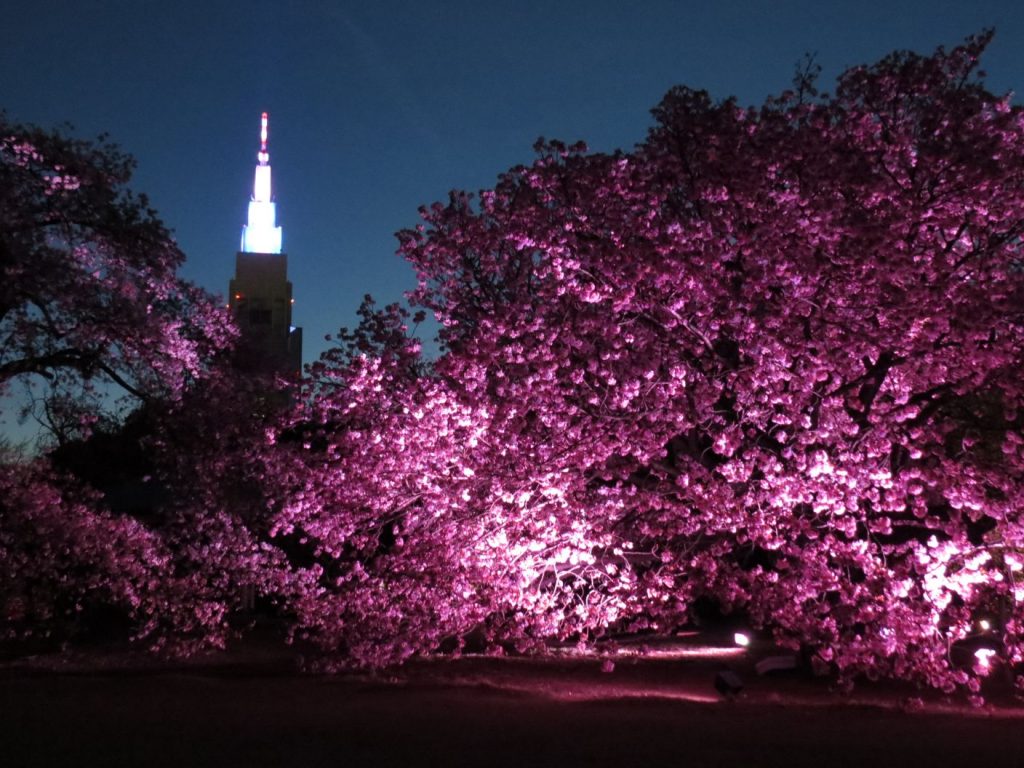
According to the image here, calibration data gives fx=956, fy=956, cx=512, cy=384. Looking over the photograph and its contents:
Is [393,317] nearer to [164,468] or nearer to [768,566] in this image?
[164,468]

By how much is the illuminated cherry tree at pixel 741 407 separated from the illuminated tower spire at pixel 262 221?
5051 cm

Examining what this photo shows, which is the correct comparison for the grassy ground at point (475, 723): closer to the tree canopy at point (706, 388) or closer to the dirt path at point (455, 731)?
the dirt path at point (455, 731)

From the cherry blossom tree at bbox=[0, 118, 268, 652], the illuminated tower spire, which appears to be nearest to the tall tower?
the illuminated tower spire

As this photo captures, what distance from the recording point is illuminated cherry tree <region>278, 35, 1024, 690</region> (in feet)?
33.2

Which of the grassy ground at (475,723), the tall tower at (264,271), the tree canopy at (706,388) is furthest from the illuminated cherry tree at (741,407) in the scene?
the tall tower at (264,271)

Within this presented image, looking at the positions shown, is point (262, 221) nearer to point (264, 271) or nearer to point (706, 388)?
point (264, 271)

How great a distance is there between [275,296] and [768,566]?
49408mm

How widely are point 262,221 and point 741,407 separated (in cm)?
5555

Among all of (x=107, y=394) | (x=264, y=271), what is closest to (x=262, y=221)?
(x=264, y=271)

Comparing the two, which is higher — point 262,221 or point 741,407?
point 262,221

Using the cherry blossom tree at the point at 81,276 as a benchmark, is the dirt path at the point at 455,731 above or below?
below

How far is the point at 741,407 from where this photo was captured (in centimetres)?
1089

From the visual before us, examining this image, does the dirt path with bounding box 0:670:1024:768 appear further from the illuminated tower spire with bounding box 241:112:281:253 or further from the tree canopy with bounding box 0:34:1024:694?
the illuminated tower spire with bounding box 241:112:281:253

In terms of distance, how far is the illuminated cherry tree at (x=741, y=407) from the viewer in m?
10.1
